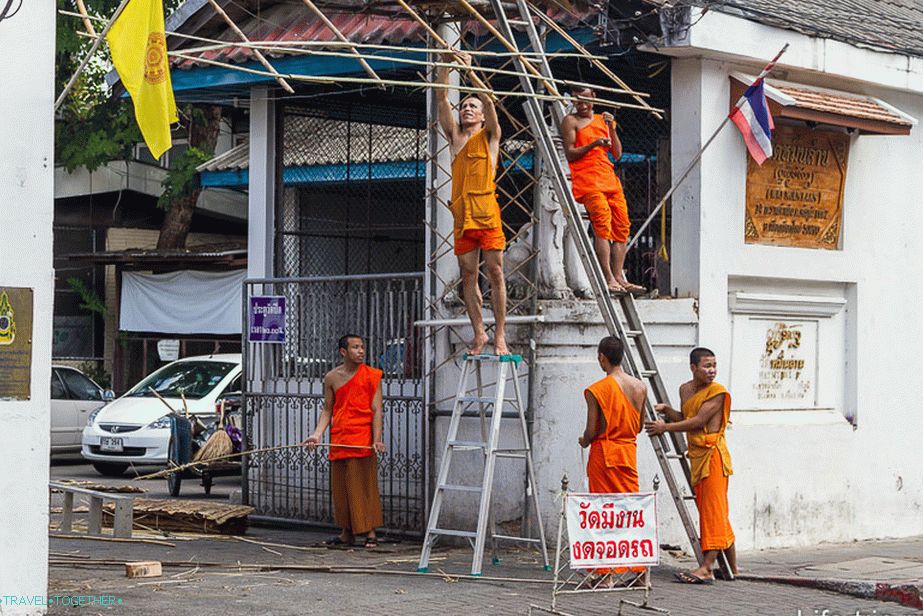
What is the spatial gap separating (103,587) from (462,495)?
11.9ft

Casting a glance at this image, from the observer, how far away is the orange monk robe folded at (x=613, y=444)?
10.6 metres

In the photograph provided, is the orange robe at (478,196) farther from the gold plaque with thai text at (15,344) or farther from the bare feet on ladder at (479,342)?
the gold plaque with thai text at (15,344)

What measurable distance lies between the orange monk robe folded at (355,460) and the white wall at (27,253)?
4.53 metres

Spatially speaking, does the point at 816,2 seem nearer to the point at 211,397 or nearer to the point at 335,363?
the point at 335,363

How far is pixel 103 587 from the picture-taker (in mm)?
10000

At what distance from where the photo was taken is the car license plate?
2017 centimetres

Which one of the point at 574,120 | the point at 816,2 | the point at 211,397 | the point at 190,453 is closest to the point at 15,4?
the point at 574,120

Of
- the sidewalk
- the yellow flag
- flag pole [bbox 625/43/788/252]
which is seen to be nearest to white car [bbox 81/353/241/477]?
the sidewalk

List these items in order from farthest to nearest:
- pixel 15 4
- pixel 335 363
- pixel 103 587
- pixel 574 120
Result: 1. pixel 335 363
2. pixel 574 120
3. pixel 103 587
4. pixel 15 4

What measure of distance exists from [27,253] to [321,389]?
233 inches

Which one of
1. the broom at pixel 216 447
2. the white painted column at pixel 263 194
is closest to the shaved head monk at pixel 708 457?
the white painted column at pixel 263 194

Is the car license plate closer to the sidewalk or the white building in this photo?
the white building

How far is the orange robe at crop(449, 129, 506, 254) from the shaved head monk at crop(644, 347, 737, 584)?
5.80 ft

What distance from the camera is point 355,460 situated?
1273cm
